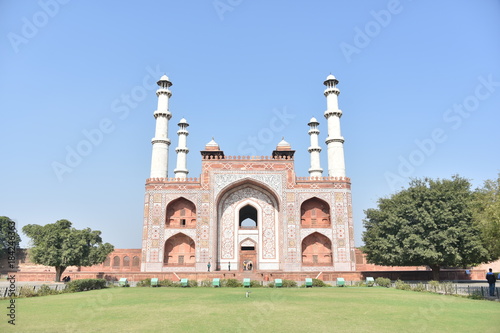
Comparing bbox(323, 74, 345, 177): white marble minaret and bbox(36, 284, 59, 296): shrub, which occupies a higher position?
bbox(323, 74, 345, 177): white marble minaret

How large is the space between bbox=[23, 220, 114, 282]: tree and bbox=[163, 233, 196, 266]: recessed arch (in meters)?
5.28

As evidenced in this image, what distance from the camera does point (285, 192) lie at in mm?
33438

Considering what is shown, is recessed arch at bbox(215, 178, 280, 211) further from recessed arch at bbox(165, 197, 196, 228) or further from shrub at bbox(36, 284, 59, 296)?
shrub at bbox(36, 284, 59, 296)

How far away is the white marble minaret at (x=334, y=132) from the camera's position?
3584 centimetres

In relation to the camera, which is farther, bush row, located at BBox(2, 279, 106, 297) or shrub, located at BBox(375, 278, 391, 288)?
shrub, located at BBox(375, 278, 391, 288)

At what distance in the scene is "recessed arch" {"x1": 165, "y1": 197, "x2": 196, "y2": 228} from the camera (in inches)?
1324

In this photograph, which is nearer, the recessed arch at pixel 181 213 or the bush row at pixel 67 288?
the bush row at pixel 67 288

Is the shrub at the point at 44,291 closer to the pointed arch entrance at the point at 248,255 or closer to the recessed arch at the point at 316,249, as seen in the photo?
the pointed arch entrance at the point at 248,255

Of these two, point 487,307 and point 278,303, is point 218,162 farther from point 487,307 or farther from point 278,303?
point 487,307

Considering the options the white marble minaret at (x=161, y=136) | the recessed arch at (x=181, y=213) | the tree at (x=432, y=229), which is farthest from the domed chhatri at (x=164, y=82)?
the tree at (x=432, y=229)

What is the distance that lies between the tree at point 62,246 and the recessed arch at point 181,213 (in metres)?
6.04

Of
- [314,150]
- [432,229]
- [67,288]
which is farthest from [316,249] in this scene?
[67,288]

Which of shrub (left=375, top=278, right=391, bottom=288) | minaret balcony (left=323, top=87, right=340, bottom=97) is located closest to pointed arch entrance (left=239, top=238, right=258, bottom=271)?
shrub (left=375, top=278, right=391, bottom=288)

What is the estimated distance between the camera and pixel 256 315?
11.0 meters
